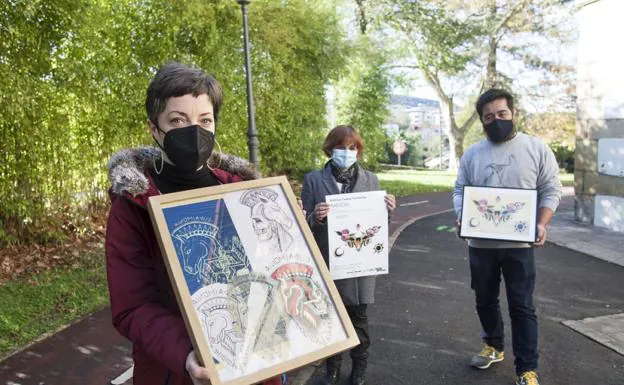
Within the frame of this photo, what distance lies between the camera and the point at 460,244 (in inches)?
352

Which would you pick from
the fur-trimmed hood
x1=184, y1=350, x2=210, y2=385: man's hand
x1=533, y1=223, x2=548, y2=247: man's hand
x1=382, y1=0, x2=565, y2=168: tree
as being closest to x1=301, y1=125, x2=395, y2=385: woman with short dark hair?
x1=533, y1=223, x2=548, y2=247: man's hand

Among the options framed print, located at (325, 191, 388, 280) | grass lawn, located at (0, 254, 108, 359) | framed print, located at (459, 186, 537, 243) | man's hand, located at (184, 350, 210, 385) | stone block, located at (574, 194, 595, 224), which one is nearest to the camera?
man's hand, located at (184, 350, 210, 385)

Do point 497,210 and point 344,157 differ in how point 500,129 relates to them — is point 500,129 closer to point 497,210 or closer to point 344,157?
point 497,210

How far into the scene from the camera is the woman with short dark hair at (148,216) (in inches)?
55.6

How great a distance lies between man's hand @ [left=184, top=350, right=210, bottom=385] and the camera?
50.6 inches

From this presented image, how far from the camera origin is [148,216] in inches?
60.7

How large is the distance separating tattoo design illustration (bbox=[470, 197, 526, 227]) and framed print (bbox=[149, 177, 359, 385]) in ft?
7.48

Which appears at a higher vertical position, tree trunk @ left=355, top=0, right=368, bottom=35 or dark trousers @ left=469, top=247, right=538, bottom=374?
tree trunk @ left=355, top=0, right=368, bottom=35

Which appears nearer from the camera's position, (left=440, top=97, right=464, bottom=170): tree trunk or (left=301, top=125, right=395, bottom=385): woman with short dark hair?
(left=301, top=125, right=395, bottom=385): woman with short dark hair

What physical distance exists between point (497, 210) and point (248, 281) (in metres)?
2.54

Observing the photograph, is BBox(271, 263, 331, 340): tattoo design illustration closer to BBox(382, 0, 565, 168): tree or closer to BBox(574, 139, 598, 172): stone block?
BBox(574, 139, 598, 172): stone block

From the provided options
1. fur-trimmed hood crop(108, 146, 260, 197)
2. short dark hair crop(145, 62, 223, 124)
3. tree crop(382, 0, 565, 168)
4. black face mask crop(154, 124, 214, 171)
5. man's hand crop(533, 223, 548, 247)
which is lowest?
man's hand crop(533, 223, 548, 247)

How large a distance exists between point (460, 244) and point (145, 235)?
8.20m

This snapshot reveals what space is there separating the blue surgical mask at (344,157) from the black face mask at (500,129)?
3.44 ft
